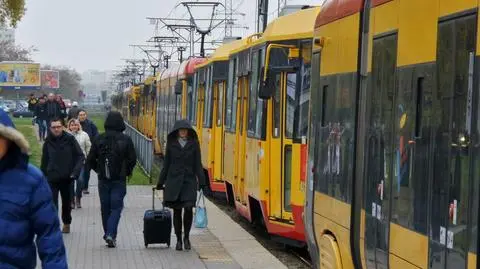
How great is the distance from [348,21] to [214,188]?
13057mm

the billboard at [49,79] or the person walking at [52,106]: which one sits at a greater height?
the billboard at [49,79]

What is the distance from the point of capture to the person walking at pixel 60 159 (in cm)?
1388

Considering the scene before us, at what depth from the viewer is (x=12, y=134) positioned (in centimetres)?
515

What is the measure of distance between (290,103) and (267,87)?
15.0 inches

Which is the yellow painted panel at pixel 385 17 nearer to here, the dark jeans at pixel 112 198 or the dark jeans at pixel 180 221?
the dark jeans at pixel 180 221

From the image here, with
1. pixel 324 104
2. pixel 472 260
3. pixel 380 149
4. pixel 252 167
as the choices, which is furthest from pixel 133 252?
pixel 472 260

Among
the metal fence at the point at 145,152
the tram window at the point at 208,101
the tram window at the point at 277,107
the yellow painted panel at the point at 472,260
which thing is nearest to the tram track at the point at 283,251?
the tram window at the point at 277,107

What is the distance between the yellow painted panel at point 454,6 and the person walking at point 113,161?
302 inches

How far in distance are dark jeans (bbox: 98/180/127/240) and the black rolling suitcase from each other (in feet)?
1.33

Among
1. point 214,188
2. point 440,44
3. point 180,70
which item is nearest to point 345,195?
point 440,44

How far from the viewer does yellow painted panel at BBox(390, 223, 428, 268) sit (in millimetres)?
5930

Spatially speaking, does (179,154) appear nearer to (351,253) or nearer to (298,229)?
(298,229)

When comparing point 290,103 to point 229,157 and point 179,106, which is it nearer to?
point 229,157

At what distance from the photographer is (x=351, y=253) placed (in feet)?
25.2
